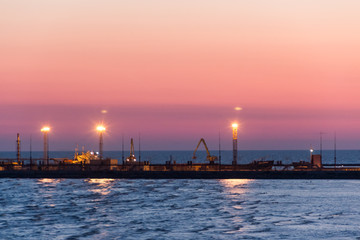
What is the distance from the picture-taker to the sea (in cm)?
4456

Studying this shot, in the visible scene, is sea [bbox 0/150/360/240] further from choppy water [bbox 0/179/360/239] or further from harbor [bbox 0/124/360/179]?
harbor [bbox 0/124/360/179]

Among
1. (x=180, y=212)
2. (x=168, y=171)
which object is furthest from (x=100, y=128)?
(x=180, y=212)

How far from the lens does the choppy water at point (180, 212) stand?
4456 cm

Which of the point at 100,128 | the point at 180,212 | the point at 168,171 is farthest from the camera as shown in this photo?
the point at 100,128

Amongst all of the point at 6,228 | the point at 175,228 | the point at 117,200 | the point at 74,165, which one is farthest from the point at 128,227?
the point at 74,165

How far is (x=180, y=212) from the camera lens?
56906mm

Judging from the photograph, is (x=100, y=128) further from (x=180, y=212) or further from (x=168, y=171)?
(x=180, y=212)

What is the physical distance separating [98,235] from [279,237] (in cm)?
1208

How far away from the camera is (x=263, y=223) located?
49.0 meters

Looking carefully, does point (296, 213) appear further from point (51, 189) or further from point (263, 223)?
point (51, 189)

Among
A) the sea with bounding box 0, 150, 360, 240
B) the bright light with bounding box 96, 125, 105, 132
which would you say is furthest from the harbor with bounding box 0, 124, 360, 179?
the sea with bounding box 0, 150, 360, 240

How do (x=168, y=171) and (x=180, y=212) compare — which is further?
(x=168, y=171)

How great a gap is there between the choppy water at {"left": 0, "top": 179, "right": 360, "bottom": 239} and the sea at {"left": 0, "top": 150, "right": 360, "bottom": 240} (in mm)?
66

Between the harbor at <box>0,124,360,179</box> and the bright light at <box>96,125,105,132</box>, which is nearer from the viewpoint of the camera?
the harbor at <box>0,124,360,179</box>
